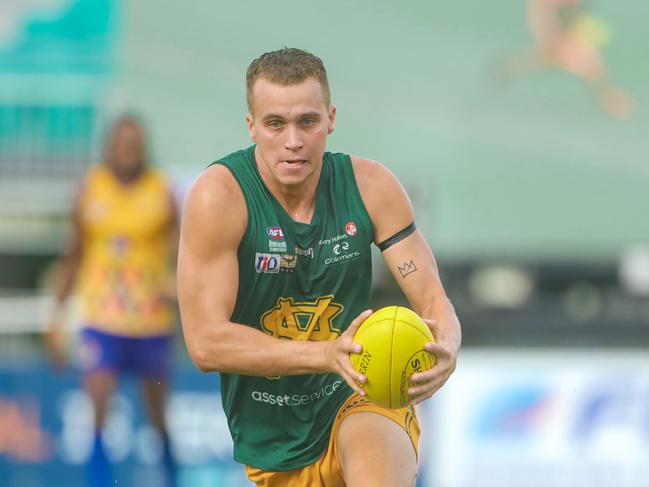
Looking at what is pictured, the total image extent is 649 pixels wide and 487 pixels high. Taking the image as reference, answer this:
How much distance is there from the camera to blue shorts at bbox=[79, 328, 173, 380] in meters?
9.96

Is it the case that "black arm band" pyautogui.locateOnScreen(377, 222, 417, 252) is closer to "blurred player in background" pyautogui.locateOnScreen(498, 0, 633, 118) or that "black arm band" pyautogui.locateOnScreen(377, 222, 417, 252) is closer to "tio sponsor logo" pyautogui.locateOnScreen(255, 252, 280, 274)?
"tio sponsor logo" pyautogui.locateOnScreen(255, 252, 280, 274)

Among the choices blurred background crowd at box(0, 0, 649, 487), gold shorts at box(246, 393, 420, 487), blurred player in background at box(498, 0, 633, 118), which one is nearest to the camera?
gold shorts at box(246, 393, 420, 487)

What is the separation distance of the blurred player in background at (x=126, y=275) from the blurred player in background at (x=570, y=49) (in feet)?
29.5

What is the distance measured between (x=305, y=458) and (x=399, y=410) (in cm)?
43

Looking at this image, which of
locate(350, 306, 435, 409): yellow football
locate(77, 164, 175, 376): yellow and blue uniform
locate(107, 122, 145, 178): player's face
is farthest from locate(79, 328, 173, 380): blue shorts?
locate(350, 306, 435, 409): yellow football

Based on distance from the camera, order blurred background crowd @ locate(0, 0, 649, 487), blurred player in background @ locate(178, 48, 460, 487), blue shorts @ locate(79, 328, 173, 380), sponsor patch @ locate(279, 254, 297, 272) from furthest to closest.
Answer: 1. blurred background crowd @ locate(0, 0, 649, 487)
2. blue shorts @ locate(79, 328, 173, 380)
3. sponsor patch @ locate(279, 254, 297, 272)
4. blurred player in background @ locate(178, 48, 460, 487)

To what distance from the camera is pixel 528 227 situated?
17891 mm

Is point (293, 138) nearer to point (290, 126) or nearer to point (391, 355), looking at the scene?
point (290, 126)

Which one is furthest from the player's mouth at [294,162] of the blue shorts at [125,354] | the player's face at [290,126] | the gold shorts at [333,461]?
the blue shorts at [125,354]

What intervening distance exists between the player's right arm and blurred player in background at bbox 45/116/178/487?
4647 millimetres

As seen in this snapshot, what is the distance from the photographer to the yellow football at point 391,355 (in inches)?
193

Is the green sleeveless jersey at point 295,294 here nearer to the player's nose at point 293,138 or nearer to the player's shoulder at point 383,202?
the player's shoulder at point 383,202

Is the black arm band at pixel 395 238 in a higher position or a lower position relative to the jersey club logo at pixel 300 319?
higher

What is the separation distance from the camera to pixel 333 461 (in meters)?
5.63
